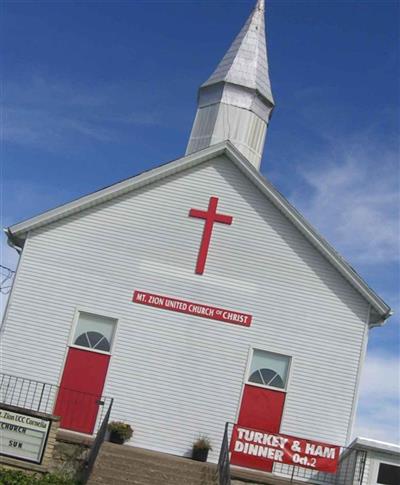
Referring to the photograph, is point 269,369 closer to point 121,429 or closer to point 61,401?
point 121,429

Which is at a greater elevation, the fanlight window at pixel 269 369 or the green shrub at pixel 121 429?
the fanlight window at pixel 269 369

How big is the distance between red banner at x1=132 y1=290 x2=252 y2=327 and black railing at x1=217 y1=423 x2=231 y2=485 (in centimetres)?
282

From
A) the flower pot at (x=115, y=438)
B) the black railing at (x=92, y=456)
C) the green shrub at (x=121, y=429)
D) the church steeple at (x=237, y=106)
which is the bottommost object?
the black railing at (x=92, y=456)

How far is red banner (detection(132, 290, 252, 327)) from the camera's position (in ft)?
63.2

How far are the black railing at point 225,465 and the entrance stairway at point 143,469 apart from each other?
207 mm

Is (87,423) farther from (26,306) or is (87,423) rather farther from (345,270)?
(345,270)

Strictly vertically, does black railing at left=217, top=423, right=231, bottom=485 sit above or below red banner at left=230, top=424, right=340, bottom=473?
below

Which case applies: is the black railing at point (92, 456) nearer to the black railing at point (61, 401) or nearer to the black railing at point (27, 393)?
the black railing at point (61, 401)

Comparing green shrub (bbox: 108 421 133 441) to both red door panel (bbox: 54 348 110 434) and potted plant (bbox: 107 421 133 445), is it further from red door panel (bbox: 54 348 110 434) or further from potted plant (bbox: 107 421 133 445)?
red door panel (bbox: 54 348 110 434)

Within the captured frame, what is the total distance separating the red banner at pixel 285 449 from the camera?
17.3 metres

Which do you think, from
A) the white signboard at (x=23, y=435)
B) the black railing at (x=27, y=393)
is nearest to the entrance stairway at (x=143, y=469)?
the white signboard at (x=23, y=435)

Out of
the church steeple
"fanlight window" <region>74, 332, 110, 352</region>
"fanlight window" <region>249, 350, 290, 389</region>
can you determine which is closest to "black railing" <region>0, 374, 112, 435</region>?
"fanlight window" <region>74, 332, 110, 352</region>

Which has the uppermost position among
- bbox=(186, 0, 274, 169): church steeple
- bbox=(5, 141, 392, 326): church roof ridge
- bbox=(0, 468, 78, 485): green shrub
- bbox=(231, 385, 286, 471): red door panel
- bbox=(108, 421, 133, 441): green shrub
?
bbox=(186, 0, 274, 169): church steeple

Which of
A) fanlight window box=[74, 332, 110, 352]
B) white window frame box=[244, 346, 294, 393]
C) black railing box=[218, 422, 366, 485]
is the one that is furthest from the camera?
fanlight window box=[74, 332, 110, 352]
